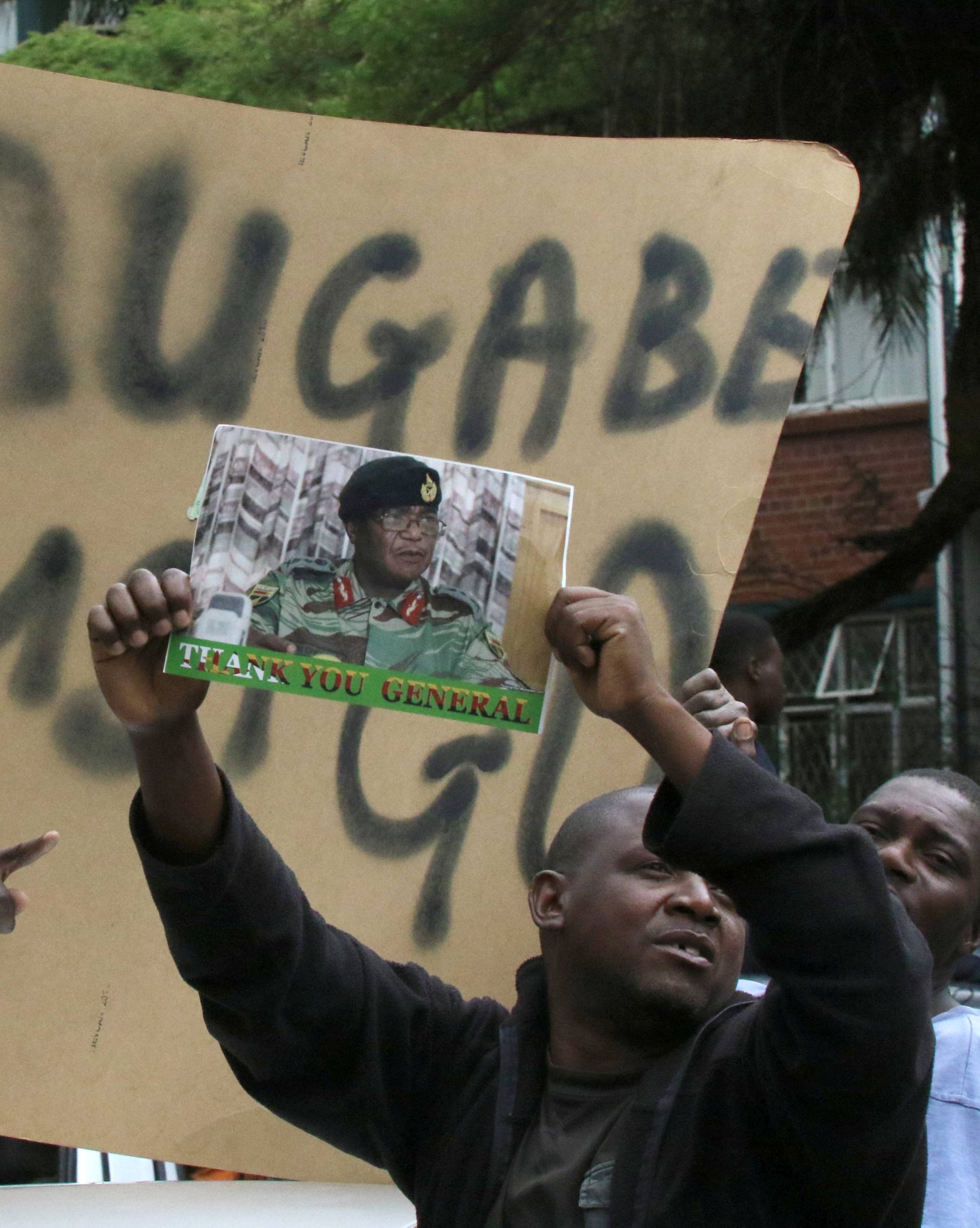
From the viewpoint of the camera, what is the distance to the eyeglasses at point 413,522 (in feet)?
5.05

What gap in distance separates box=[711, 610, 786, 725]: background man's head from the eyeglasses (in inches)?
88.6

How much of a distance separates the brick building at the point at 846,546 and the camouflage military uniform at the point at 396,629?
5.82 meters

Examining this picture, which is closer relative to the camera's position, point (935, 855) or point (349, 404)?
point (935, 855)

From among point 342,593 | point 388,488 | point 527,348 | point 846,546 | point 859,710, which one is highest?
point 846,546

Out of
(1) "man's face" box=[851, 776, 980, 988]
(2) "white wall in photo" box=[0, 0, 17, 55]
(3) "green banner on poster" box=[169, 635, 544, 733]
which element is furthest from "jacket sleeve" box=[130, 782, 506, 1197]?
(2) "white wall in photo" box=[0, 0, 17, 55]

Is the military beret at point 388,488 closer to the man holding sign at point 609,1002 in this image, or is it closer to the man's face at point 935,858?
the man holding sign at point 609,1002

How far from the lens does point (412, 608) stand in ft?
5.00

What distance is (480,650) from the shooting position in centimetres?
152

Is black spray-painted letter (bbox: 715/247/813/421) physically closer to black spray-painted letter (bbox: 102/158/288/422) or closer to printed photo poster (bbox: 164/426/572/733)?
black spray-painted letter (bbox: 102/158/288/422)

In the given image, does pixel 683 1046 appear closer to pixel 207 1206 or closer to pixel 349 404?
pixel 207 1206

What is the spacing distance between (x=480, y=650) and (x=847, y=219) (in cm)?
141

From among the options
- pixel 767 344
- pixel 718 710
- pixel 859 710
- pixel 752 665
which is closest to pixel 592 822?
pixel 718 710

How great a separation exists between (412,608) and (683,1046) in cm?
53

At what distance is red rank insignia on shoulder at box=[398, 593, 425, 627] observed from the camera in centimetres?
152
